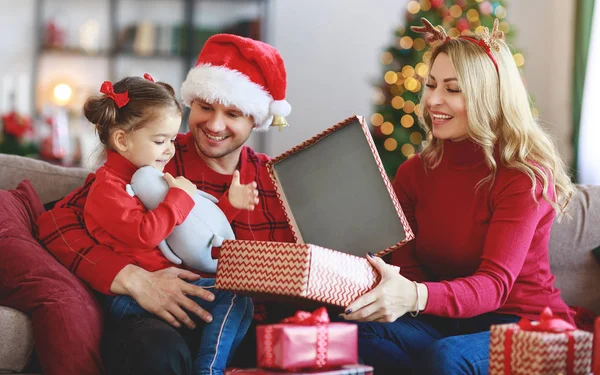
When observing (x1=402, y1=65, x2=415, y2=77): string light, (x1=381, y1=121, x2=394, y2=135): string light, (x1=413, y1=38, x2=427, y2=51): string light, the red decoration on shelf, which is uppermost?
(x1=413, y1=38, x2=427, y2=51): string light

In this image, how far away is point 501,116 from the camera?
1.92 meters

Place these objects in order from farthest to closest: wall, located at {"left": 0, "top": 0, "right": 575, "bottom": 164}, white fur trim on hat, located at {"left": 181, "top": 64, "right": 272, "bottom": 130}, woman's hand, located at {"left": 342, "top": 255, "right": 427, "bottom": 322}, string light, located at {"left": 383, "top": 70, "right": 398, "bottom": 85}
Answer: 1. wall, located at {"left": 0, "top": 0, "right": 575, "bottom": 164}
2. string light, located at {"left": 383, "top": 70, "right": 398, "bottom": 85}
3. white fur trim on hat, located at {"left": 181, "top": 64, "right": 272, "bottom": 130}
4. woman's hand, located at {"left": 342, "top": 255, "right": 427, "bottom": 322}

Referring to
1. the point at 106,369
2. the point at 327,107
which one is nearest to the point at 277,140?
the point at 327,107

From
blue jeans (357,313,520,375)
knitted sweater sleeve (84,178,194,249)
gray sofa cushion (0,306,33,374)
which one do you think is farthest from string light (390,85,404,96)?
gray sofa cushion (0,306,33,374)

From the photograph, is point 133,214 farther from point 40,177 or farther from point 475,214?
point 475,214

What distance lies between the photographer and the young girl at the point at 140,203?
5.47 feet

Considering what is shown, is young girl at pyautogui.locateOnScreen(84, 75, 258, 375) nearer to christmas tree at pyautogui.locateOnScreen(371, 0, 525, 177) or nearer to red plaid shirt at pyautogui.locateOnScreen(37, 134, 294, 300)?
red plaid shirt at pyautogui.locateOnScreen(37, 134, 294, 300)

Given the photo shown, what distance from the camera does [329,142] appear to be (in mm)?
1836

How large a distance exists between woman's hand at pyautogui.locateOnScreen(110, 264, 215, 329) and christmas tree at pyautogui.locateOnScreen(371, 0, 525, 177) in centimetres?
250

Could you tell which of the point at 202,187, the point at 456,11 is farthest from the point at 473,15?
the point at 202,187

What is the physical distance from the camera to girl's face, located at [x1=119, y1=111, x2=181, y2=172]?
181 cm

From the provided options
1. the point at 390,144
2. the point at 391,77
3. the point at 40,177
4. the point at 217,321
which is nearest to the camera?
the point at 217,321

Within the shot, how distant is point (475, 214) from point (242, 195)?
64 centimetres

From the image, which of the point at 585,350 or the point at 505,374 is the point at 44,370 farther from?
the point at 585,350
